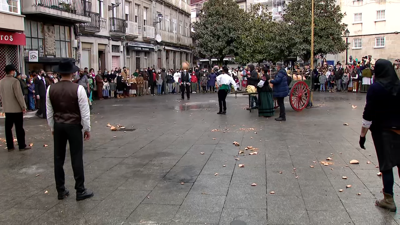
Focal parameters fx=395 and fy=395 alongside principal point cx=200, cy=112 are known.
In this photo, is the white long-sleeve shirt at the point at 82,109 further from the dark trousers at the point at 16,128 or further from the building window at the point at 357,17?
the building window at the point at 357,17

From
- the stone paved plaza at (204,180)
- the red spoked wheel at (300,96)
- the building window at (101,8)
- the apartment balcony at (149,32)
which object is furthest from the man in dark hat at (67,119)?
the apartment balcony at (149,32)

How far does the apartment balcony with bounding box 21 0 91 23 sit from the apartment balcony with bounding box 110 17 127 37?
3700mm

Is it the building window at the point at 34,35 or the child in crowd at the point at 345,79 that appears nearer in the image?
the building window at the point at 34,35

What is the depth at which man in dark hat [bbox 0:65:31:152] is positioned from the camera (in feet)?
27.0

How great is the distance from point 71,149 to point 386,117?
3.90 metres

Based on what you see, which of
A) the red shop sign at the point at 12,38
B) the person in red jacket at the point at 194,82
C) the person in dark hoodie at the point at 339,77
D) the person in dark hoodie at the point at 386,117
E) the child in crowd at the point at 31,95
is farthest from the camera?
the person in red jacket at the point at 194,82

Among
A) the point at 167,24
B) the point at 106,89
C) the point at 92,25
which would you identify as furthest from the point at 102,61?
the point at 167,24

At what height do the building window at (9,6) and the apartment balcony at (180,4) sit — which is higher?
the apartment balcony at (180,4)

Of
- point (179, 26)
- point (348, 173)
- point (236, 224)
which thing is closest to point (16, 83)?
point (236, 224)

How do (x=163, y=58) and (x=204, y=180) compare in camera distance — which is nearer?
(x=204, y=180)

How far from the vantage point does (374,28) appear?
130ft

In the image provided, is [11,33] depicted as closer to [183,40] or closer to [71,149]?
[71,149]

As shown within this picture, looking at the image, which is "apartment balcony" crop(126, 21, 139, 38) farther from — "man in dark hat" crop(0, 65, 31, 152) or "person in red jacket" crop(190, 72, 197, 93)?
"man in dark hat" crop(0, 65, 31, 152)

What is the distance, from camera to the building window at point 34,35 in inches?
805
